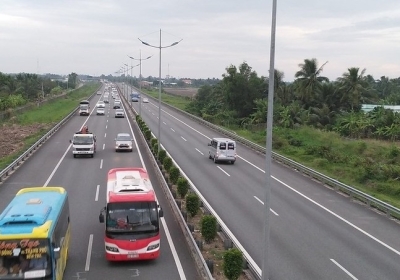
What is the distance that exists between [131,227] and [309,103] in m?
62.0

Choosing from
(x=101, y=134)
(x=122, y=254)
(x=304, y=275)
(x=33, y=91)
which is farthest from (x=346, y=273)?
(x=33, y=91)

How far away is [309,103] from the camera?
242 feet

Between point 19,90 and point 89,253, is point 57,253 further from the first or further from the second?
point 19,90

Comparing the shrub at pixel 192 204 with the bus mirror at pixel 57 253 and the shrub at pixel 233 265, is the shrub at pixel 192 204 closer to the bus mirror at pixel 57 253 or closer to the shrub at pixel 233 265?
the shrub at pixel 233 265

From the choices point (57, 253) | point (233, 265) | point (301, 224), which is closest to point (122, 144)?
point (301, 224)

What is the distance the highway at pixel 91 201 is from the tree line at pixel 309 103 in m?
25.3

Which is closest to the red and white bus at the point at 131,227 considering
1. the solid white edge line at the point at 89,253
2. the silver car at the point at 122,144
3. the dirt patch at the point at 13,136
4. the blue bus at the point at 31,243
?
the solid white edge line at the point at 89,253

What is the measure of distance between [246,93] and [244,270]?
6451 cm

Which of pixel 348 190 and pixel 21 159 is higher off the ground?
pixel 21 159

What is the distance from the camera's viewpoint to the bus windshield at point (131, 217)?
15.5m

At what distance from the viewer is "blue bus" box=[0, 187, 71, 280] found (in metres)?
11.7

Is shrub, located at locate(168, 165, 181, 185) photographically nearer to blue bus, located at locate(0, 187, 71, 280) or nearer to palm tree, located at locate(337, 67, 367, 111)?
blue bus, located at locate(0, 187, 71, 280)

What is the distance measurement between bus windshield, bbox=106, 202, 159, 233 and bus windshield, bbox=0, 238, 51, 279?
3.64 m

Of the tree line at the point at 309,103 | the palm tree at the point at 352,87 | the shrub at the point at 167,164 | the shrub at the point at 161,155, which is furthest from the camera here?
the palm tree at the point at 352,87
